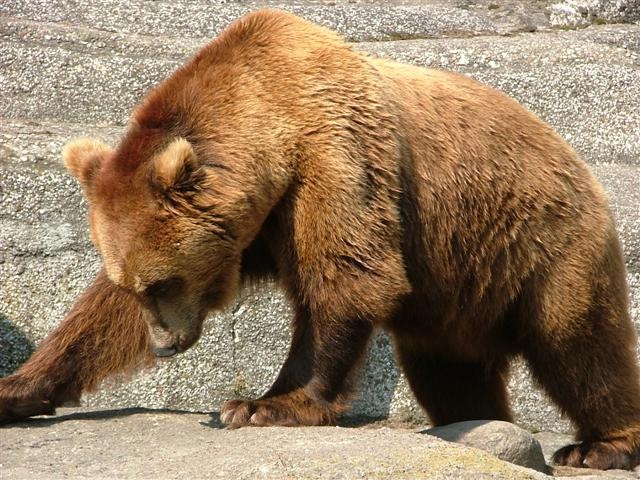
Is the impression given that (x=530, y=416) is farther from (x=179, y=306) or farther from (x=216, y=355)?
(x=179, y=306)

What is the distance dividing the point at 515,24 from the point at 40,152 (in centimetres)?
522

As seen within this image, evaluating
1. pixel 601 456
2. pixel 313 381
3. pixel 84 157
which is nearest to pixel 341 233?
pixel 313 381

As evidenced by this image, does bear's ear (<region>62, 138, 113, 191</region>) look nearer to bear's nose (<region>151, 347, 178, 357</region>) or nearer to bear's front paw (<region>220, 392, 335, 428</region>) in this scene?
bear's nose (<region>151, 347, 178, 357</region>)

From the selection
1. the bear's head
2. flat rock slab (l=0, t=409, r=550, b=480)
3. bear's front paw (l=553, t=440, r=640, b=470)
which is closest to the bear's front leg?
flat rock slab (l=0, t=409, r=550, b=480)

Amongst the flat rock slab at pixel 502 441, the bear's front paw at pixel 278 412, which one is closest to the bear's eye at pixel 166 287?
the bear's front paw at pixel 278 412

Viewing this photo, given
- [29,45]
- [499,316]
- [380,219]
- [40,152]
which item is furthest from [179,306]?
[29,45]

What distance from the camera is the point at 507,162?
6191mm

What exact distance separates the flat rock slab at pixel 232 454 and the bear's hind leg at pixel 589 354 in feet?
5.00

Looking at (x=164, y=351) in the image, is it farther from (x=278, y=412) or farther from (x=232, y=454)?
(x=232, y=454)

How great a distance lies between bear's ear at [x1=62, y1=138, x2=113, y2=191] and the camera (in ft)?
18.3

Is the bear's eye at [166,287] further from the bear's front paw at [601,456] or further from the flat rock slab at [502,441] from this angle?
the bear's front paw at [601,456]

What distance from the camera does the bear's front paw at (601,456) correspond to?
6293mm

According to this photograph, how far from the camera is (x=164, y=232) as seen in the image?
521 centimetres

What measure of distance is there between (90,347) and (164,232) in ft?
3.67
